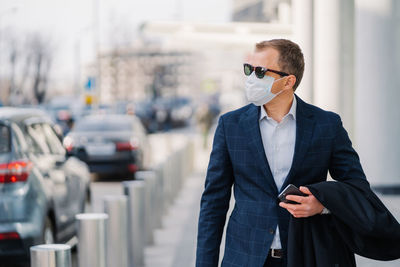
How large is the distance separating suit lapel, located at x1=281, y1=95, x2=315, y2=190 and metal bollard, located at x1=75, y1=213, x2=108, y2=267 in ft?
8.74

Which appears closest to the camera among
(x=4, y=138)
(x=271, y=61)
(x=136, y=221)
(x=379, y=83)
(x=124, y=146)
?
(x=271, y=61)

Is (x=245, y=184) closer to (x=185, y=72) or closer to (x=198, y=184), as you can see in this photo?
(x=198, y=184)

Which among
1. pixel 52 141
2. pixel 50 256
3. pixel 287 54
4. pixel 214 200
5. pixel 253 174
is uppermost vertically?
pixel 287 54

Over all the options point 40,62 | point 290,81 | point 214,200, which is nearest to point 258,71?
point 290,81

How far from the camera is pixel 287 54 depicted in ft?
10.6

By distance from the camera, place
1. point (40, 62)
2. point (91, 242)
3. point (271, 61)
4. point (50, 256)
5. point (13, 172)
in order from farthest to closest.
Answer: point (40, 62) < point (13, 172) < point (91, 242) < point (50, 256) < point (271, 61)

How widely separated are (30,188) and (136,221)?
1485 millimetres

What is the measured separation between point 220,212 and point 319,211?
1.45 feet

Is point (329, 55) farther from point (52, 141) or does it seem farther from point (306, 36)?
point (52, 141)

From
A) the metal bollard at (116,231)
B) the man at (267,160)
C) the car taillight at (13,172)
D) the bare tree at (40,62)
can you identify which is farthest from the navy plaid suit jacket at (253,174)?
the bare tree at (40,62)

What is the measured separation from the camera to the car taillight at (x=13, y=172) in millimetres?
6707

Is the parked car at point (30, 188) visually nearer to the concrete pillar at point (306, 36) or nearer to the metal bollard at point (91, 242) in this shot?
the metal bollard at point (91, 242)

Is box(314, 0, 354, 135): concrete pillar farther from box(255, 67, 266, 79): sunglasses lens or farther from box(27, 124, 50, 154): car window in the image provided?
box(255, 67, 266, 79): sunglasses lens

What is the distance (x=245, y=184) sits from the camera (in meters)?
3.17
